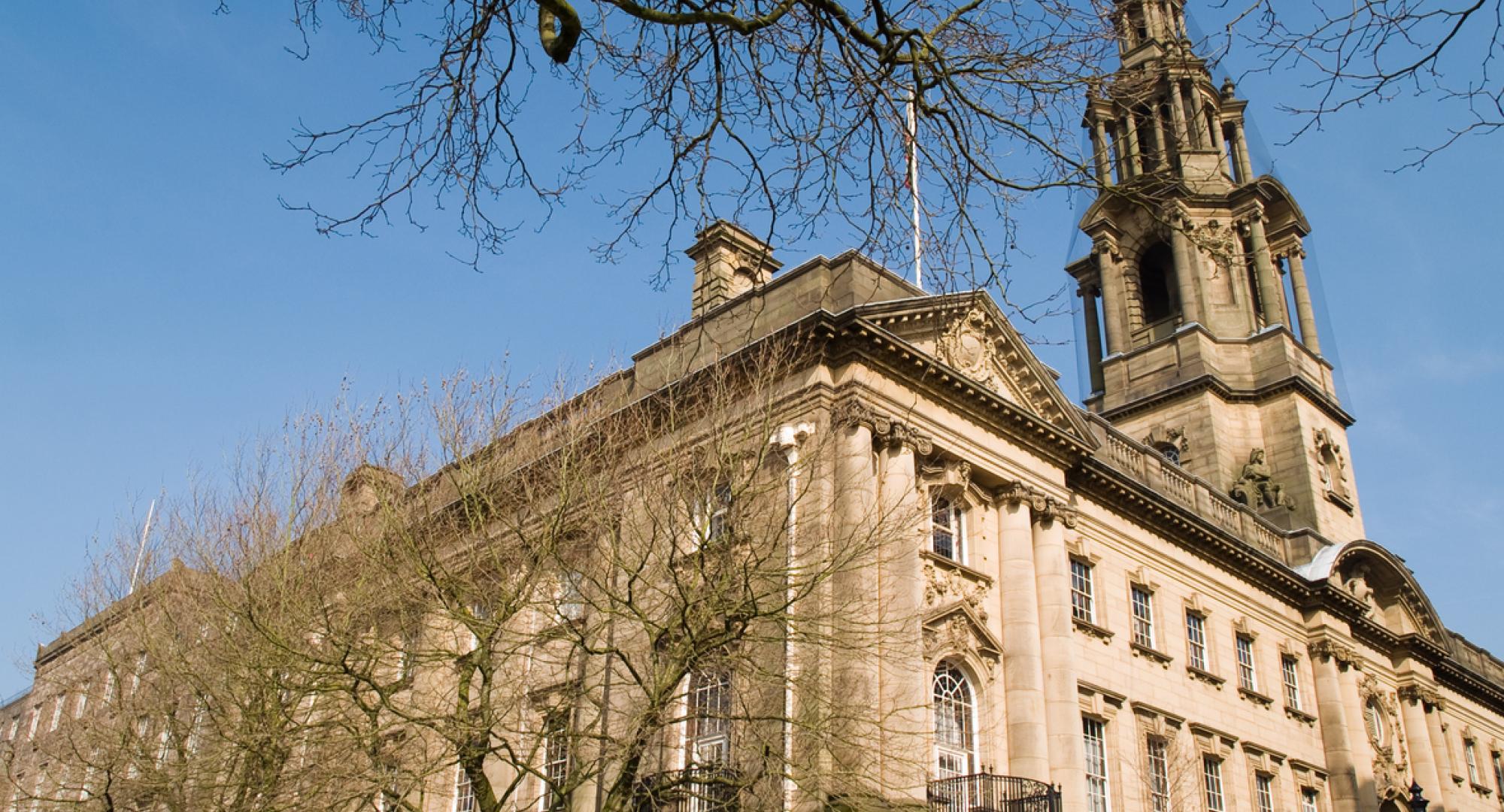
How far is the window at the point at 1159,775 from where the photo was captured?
26047 millimetres

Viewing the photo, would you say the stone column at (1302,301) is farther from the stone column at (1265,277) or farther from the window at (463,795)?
the window at (463,795)

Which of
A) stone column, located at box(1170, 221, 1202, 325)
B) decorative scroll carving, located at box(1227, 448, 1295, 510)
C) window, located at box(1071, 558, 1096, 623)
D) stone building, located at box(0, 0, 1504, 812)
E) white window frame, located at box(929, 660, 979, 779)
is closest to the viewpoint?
stone building, located at box(0, 0, 1504, 812)

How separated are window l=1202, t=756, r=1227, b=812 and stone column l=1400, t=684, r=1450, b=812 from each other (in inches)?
471

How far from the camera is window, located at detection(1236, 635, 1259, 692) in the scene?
101 ft

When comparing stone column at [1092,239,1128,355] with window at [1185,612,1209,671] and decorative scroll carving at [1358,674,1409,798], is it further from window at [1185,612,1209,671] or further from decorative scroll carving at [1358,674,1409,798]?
window at [1185,612,1209,671]

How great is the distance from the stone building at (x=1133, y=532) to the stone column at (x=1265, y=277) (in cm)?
14

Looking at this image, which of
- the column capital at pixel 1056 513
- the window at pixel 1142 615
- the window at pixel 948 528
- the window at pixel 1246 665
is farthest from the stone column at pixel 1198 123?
the window at pixel 1246 665

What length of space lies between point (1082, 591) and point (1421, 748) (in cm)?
1703

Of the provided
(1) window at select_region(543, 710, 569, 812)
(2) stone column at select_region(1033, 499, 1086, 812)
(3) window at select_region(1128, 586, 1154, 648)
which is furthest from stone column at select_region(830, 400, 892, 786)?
(3) window at select_region(1128, 586, 1154, 648)

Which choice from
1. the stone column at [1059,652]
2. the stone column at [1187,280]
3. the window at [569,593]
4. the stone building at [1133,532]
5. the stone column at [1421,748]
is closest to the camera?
the window at [569,593]

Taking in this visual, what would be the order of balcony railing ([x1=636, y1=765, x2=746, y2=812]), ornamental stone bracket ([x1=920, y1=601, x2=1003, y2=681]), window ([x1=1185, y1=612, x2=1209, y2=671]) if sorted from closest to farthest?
1. balcony railing ([x1=636, y1=765, x2=746, y2=812])
2. ornamental stone bracket ([x1=920, y1=601, x2=1003, y2=681])
3. window ([x1=1185, y1=612, x2=1209, y2=671])

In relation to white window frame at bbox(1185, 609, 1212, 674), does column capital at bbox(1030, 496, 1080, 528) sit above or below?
above

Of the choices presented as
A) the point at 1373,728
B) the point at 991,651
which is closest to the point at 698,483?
the point at 991,651

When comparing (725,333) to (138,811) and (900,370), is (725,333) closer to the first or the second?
(900,370)
